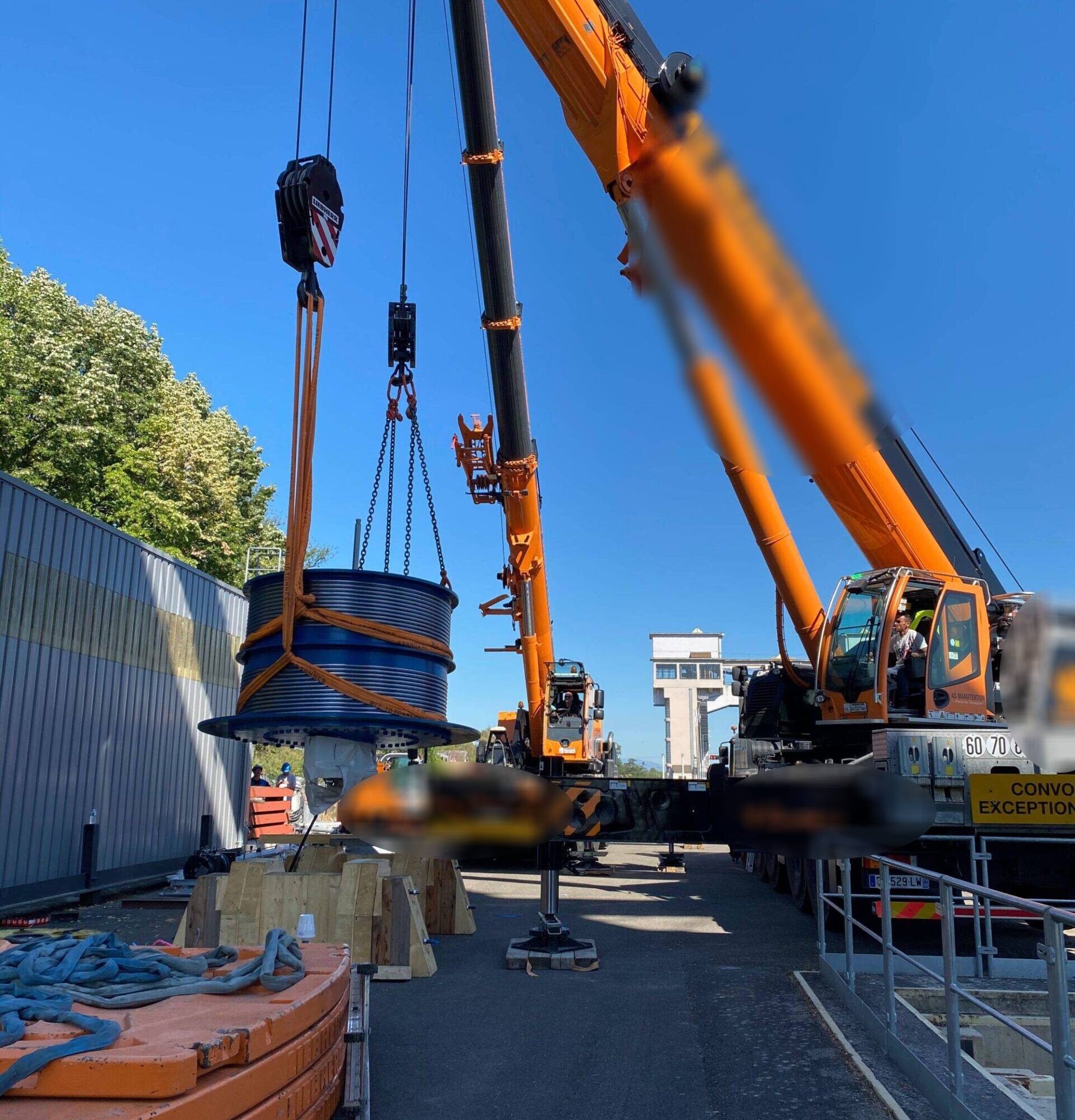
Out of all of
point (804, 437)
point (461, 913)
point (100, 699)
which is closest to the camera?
point (804, 437)

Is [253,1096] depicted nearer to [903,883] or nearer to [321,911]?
[321,911]

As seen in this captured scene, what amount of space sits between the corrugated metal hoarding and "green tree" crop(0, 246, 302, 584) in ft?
41.3

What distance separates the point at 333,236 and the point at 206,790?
12.9 m

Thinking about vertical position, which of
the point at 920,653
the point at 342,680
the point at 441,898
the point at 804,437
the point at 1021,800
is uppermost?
the point at 804,437

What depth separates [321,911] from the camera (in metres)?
7.92

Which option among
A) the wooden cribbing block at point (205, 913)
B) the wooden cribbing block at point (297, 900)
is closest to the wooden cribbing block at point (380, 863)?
the wooden cribbing block at point (297, 900)

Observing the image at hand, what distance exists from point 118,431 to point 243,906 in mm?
23726

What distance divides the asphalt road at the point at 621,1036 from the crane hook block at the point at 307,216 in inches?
174

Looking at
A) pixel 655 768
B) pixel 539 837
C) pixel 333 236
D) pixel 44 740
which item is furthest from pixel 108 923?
pixel 655 768

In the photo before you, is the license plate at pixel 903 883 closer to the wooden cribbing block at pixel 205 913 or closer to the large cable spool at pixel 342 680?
the large cable spool at pixel 342 680

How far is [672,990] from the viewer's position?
7.68m

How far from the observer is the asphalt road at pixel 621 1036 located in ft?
17.0

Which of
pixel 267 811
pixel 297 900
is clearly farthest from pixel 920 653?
pixel 267 811

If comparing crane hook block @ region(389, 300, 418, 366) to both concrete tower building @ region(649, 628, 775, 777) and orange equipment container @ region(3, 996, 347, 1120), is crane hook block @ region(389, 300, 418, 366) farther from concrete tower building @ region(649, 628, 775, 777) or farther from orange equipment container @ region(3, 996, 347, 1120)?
concrete tower building @ region(649, 628, 775, 777)
